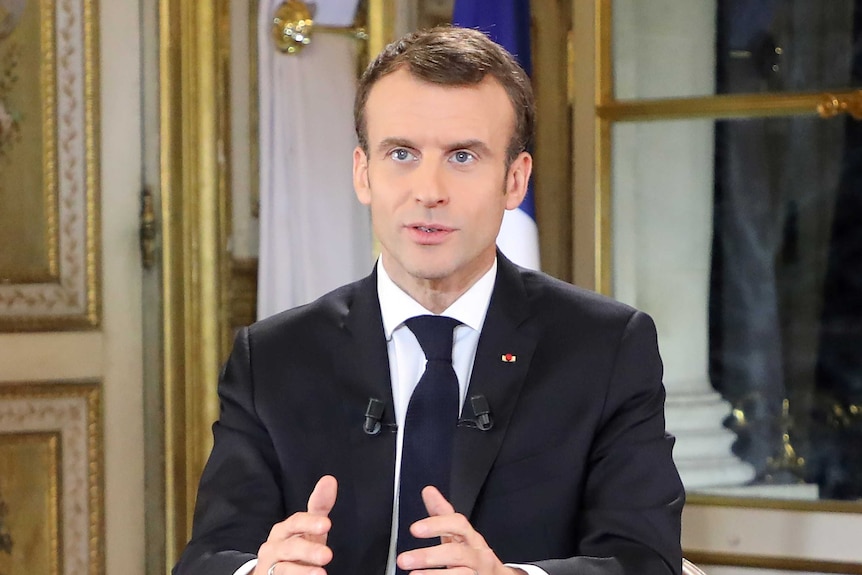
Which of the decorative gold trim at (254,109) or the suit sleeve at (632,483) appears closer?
the suit sleeve at (632,483)

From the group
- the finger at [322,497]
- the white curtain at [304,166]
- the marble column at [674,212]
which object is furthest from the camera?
the white curtain at [304,166]

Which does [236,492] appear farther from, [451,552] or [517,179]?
[517,179]

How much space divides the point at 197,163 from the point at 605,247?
1144mm

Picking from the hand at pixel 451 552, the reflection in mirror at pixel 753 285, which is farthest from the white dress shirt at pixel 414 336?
the reflection in mirror at pixel 753 285

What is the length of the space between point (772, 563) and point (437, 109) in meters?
1.59

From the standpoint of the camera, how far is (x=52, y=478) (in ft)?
10.4

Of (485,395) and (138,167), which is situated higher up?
(138,167)

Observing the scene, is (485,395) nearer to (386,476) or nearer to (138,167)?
(386,476)

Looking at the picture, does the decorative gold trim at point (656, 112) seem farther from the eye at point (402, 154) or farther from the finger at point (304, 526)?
the finger at point (304, 526)

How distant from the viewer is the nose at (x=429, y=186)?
1.58m

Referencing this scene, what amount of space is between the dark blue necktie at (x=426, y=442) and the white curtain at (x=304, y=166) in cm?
169

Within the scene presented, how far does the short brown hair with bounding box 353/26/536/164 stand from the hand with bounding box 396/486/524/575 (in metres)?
0.56

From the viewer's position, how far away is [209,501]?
64.9 inches

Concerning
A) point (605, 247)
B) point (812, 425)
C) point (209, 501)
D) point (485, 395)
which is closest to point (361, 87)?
point (485, 395)
